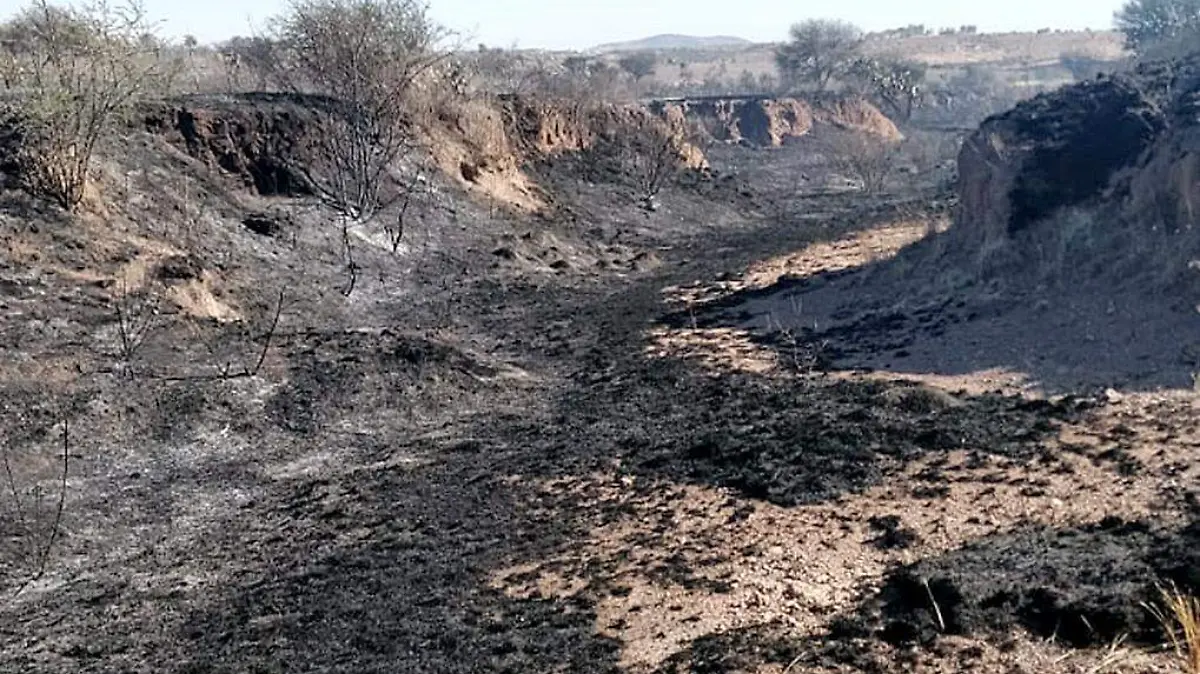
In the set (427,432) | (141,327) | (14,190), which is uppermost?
(14,190)

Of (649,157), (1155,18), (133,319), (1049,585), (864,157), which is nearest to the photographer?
(1049,585)

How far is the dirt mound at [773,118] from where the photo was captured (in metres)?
53.8

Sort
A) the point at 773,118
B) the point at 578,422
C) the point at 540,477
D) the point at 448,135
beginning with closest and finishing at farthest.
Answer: the point at 540,477
the point at 578,422
the point at 448,135
the point at 773,118

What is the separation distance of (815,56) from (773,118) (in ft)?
66.1

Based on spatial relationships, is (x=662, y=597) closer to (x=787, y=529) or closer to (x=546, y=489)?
(x=787, y=529)

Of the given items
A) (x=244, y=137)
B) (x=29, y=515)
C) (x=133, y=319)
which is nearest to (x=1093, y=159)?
(x=133, y=319)

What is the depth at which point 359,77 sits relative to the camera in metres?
25.5

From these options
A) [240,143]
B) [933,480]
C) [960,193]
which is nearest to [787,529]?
[933,480]

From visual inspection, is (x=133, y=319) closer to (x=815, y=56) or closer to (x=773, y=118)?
(x=773, y=118)

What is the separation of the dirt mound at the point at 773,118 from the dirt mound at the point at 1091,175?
100ft

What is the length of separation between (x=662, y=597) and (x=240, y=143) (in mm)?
18282

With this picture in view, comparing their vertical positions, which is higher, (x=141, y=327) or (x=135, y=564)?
(x=141, y=327)

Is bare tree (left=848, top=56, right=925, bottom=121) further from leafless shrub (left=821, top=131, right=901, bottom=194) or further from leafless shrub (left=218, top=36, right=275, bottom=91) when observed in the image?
leafless shrub (left=218, top=36, right=275, bottom=91)

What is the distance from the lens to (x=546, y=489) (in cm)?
1155
